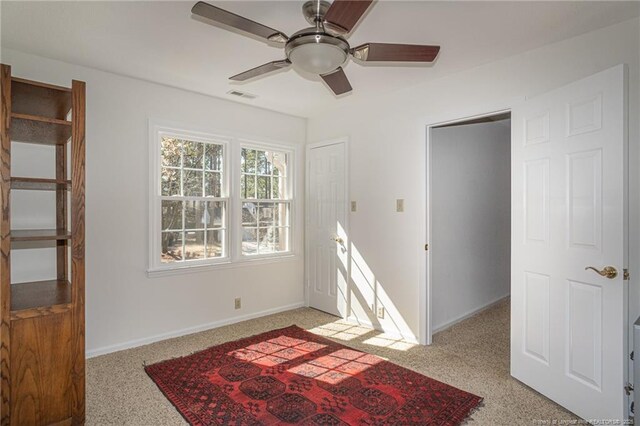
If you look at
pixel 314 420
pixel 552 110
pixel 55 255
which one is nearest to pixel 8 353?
pixel 55 255

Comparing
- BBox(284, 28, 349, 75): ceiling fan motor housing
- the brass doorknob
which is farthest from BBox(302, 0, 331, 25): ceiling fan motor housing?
the brass doorknob

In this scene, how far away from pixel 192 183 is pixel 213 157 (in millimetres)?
383

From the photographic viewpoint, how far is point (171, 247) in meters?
3.70

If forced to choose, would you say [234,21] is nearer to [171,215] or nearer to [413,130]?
[413,130]

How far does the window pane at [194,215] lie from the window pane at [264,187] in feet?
2.43

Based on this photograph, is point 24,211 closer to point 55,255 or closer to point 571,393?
point 55,255

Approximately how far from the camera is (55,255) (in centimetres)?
296

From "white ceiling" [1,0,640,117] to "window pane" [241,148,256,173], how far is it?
106cm

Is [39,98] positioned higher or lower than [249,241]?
higher

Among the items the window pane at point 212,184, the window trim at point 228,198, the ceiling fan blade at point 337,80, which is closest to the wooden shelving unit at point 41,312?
the window trim at point 228,198

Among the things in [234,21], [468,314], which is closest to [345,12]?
[234,21]

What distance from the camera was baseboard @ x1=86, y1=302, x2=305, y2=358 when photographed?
3215mm

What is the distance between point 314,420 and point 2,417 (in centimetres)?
170

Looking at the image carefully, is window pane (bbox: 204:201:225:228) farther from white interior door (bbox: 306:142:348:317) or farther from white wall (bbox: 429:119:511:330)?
white wall (bbox: 429:119:511:330)
